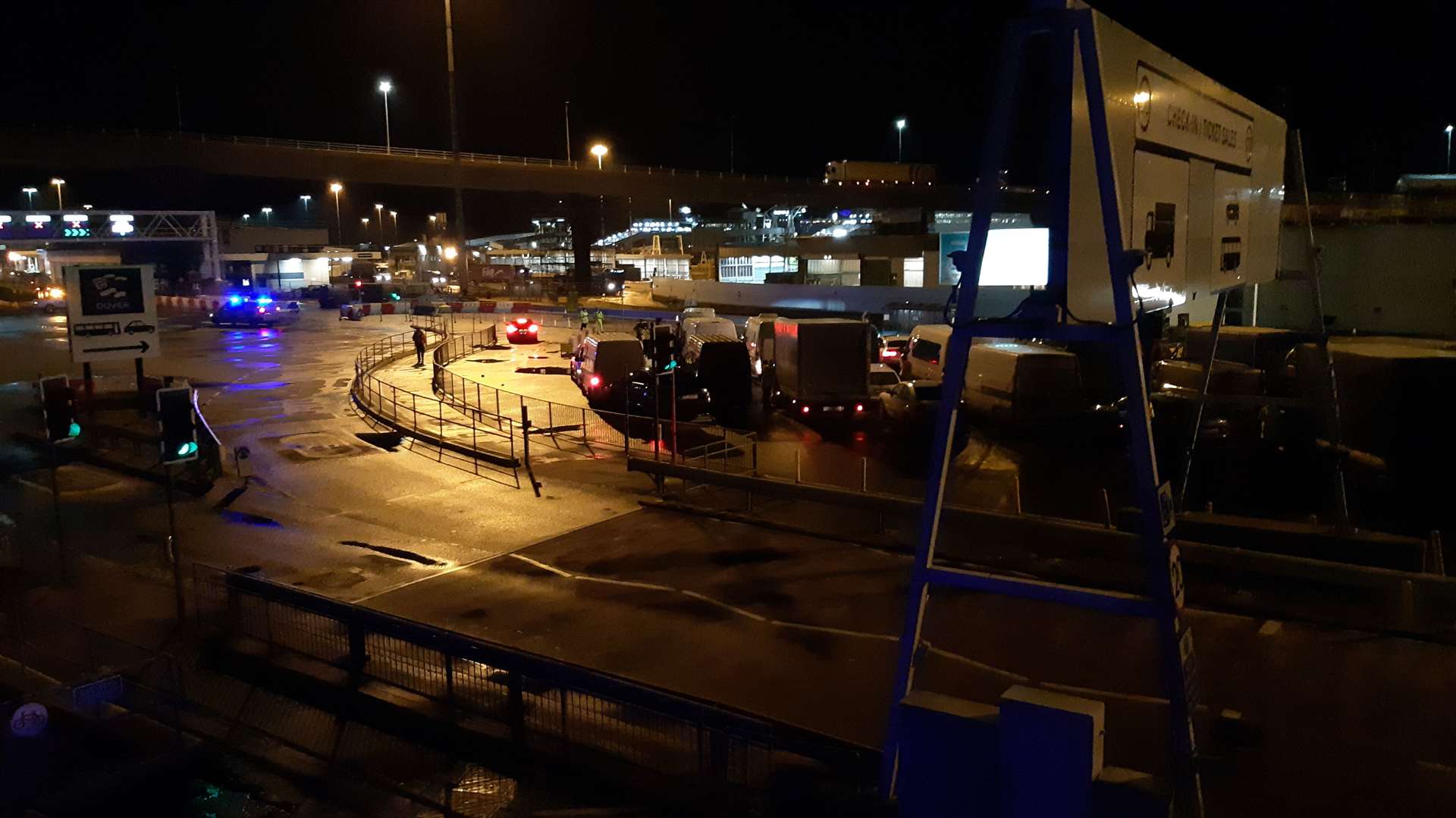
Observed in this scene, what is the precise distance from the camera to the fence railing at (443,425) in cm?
1942

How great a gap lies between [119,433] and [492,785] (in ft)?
56.1

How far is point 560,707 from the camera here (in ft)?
26.5

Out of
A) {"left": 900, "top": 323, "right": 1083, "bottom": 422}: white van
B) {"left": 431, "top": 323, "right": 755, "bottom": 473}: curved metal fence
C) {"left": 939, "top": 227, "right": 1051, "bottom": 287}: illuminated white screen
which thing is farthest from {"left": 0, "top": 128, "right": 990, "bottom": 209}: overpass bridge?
{"left": 900, "top": 323, "right": 1083, "bottom": 422}: white van

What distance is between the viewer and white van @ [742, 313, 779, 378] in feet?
89.6

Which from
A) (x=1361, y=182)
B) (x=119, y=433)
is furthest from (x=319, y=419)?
(x=1361, y=182)

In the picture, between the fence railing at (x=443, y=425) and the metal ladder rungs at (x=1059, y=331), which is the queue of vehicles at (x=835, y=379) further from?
the metal ladder rungs at (x=1059, y=331)

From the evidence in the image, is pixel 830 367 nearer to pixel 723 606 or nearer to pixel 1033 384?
pixel 1033 384

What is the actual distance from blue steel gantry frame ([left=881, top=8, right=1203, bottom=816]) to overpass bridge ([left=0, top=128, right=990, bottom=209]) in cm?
5909

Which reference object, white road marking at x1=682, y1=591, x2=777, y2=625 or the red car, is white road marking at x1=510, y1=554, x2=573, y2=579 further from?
the red car

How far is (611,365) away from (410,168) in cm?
4895

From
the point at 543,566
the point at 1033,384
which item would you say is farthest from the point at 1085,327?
the point at 1033,384

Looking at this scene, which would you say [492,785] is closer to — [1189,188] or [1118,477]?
[1189,188]

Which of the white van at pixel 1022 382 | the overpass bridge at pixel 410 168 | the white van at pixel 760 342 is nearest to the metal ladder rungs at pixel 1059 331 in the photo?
the white van at pixel 1022 382

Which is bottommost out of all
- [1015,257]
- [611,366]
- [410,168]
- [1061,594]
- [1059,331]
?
[611,366]
